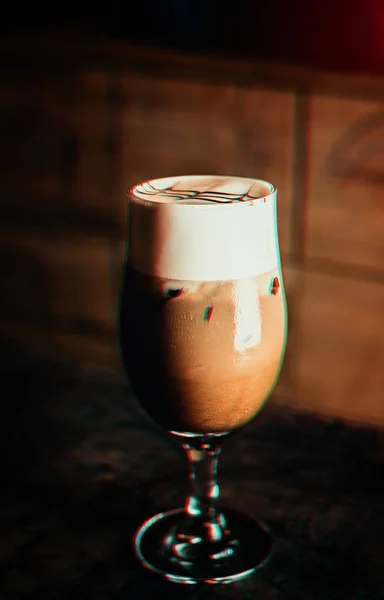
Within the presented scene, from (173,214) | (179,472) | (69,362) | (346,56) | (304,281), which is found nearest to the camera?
(173,214)

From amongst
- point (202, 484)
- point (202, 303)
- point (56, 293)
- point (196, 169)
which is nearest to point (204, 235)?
point (202, 303)

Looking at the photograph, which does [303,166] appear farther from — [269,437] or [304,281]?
[269,437]

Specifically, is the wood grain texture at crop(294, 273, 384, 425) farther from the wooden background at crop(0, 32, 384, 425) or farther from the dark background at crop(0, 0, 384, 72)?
the dark background at crop(0, 0, 384, 72)

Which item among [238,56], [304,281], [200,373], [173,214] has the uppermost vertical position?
[238,56]

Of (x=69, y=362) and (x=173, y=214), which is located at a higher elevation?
(x=173, y=214)

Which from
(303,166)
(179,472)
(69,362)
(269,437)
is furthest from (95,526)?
(303,166)

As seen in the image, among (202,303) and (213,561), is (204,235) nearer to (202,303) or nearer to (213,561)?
(202,303)

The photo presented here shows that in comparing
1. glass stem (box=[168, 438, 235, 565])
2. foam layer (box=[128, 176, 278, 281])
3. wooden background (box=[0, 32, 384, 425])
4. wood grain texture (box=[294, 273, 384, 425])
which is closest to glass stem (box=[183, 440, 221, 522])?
glass stem (box=[168, 438, 235, 565])
